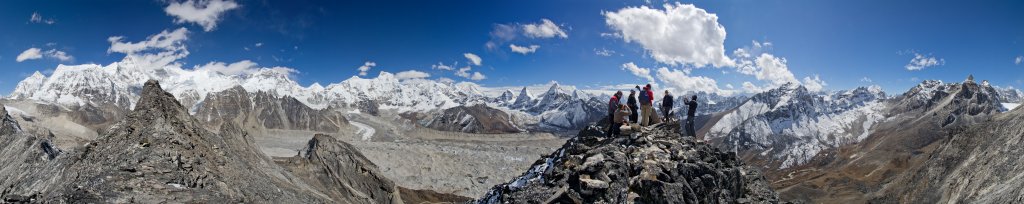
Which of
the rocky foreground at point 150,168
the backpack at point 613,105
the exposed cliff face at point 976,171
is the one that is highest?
the backpack at point 613,105

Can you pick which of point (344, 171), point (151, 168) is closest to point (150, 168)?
point (151, 168)

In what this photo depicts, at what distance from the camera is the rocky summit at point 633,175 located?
21.2 metres

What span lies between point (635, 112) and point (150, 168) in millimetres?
23104

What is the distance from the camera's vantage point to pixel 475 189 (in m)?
127

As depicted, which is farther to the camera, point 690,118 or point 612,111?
point 690,118

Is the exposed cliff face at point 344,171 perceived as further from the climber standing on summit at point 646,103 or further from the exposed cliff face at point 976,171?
the exposed cliff face at point 976,171

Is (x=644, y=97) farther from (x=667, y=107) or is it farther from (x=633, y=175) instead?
(x=633, y=175)

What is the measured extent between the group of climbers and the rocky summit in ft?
2.62

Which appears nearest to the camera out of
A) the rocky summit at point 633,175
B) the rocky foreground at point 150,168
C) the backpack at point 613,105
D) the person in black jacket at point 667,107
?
the rocky summit at point 633,175

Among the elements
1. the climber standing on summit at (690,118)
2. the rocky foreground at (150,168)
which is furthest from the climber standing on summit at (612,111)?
the rocky foreground at (150,168)

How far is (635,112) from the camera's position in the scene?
30.8m

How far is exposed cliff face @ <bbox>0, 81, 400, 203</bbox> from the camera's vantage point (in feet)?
86.2

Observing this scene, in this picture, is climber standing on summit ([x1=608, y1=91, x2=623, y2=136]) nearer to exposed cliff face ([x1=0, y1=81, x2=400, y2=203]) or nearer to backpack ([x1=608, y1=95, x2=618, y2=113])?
backpack ([x1=608, y1=95, x2=618, y2=113])

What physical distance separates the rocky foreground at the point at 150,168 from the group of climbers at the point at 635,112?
1841 centimetres
